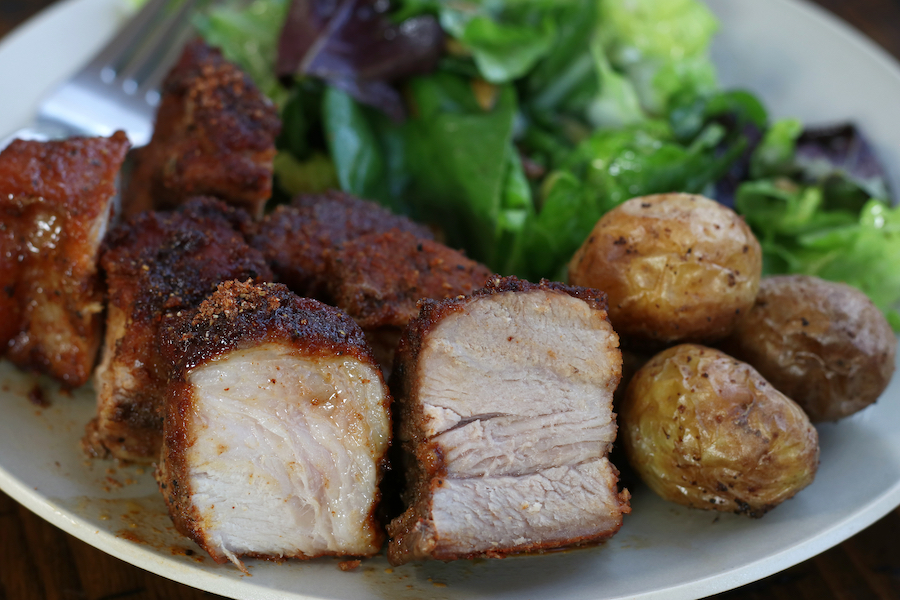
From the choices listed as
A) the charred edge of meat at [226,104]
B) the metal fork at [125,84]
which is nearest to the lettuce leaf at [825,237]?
the charred edge of meat at [226,104]

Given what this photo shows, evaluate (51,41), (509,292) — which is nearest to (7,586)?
(509,292)

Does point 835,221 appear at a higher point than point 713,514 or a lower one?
higher

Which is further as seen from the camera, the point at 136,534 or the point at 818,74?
the point at 818,74

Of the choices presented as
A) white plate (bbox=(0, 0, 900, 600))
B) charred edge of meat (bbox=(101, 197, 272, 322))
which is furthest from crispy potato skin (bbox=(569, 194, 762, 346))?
charred edge of meat (bbox=(101, 197, 272, 322))

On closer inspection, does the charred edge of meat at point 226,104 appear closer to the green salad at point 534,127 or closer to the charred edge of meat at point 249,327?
the green salad at point 534,127

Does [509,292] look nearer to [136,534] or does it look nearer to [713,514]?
[713,514]

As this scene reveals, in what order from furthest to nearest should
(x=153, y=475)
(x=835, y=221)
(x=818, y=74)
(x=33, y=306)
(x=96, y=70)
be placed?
(x=818, y=74)
(x=96, y=70)
(x=835, y=221)
(x=33, y=306)
(x=153, y=475)

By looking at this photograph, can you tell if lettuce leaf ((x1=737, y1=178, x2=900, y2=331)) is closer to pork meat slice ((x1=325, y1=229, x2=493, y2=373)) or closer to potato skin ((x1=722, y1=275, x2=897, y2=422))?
potato skin ((x1=722, y1=275, x2=897, y2=422))
